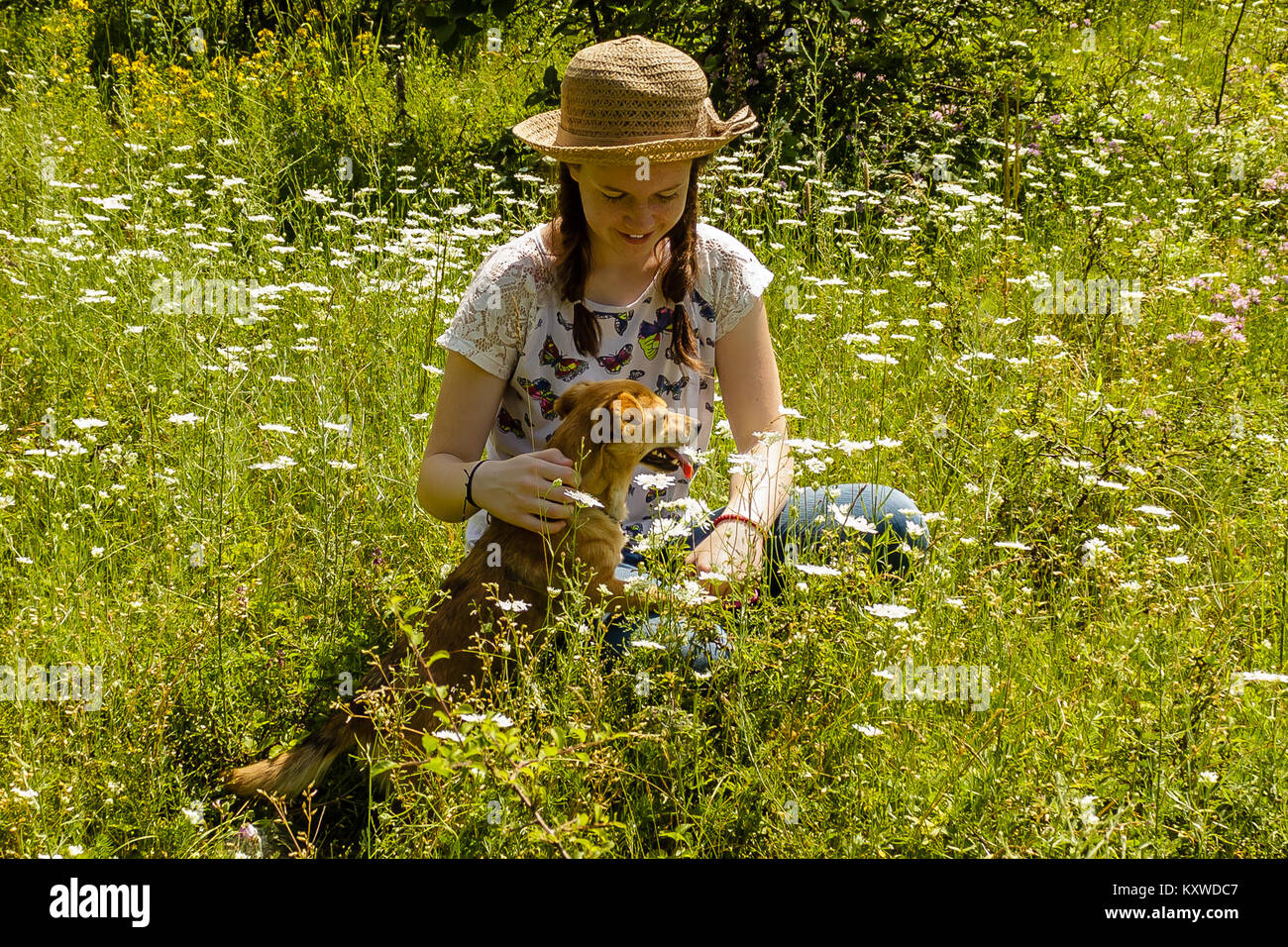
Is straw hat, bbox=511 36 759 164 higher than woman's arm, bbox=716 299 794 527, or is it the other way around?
straw hat, bbox=511 36 759 164

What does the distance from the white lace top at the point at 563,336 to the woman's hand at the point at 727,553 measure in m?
0.20

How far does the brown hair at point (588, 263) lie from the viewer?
3234mm

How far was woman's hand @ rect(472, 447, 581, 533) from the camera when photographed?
2.76 m

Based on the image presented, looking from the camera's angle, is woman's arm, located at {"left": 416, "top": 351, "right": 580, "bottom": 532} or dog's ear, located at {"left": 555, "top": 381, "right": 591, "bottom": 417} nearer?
woman's arm, located at {"left": 416, "top": 351, "right": 580, "bottom": 532}

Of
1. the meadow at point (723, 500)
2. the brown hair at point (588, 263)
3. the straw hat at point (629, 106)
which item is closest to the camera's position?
the meadow at point (723, 500)

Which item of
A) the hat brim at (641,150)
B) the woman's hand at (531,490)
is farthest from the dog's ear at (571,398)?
the hat brim at (641,150)

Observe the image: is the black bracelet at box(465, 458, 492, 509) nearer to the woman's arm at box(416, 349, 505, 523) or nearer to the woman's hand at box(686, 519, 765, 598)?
the woman's arm at box(416, 349, 505, 523)

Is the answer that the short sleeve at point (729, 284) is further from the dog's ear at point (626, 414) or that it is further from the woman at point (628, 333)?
the dog's ear at point (626, 414)

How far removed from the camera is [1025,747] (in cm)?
270

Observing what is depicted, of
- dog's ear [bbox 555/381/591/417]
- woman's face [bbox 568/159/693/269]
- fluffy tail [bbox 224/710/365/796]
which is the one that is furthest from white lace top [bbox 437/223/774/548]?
fluffy tail [bbox 224/710/365/796]

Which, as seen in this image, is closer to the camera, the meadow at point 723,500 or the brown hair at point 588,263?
the meadow at point 723,500

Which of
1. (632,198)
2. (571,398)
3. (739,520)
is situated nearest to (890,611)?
(739,520)

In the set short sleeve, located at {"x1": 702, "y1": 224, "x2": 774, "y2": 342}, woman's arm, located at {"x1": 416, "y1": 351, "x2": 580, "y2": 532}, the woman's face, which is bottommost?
woman's arm, located at {"x1": 416, "y1": 351, "x2": 580, "y2": 532}
